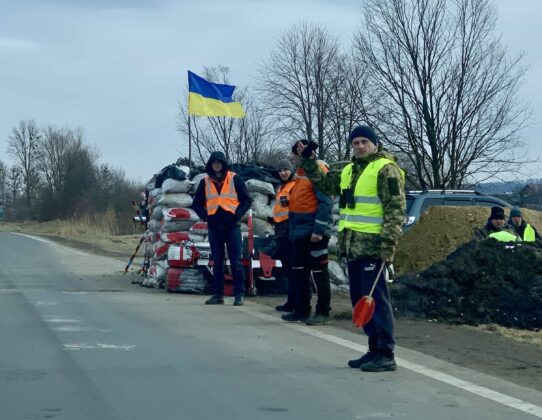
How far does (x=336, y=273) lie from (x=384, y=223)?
771 centimetres

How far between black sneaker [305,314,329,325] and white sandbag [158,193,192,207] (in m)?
5.77

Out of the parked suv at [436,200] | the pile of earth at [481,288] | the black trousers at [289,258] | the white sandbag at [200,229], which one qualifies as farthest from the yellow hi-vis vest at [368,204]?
the parked suv at [436,200]

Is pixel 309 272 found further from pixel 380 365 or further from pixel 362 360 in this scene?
pixel 380 365

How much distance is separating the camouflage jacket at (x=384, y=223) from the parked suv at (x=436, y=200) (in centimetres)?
813

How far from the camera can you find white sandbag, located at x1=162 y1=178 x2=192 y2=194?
1692 centimetres

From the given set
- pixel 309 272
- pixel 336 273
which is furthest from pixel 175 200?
pixel 309 272

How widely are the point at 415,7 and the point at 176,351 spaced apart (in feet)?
73.5

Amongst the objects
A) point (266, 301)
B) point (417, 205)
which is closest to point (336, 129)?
point (417, 205)

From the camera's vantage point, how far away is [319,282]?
11.5 m

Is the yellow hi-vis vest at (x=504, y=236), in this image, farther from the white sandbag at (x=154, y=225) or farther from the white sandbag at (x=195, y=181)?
the white sandbag at (x=154, y=225)

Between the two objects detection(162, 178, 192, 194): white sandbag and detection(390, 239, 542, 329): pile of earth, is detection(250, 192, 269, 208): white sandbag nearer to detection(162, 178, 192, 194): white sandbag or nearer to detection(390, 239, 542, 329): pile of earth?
detection(162, 178, 192, 194): white sandbag

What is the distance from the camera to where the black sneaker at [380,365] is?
842 cm

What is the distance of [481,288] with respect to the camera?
12008 millimetres

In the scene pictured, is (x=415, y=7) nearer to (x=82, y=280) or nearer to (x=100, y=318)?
(x=82, y=280)
